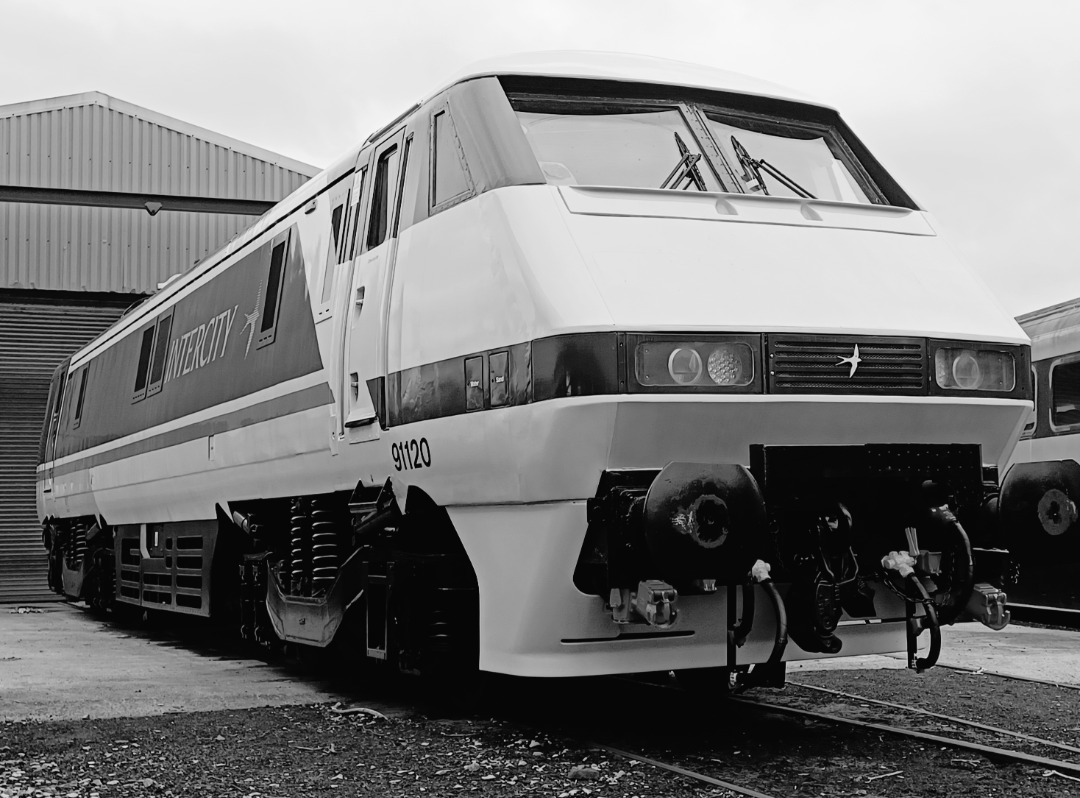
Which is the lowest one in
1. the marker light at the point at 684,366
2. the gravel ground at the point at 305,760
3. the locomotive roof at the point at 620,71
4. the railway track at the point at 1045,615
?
the gravel ground at the point at 305,760

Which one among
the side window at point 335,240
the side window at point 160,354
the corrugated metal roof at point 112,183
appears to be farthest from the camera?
the corrugated metal roof at point 112,183

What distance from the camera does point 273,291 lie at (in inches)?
346

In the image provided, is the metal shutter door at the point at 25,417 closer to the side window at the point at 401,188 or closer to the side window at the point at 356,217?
the side window at the point at 356,217

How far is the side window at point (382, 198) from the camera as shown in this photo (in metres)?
7.03

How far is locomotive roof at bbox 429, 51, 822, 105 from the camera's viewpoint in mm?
6500

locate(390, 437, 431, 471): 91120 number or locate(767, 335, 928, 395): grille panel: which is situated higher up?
locate(767, 335, 928, 395): grille panel

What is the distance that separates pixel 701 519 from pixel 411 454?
6.08 feet

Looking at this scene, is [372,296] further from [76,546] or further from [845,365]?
[76,546]

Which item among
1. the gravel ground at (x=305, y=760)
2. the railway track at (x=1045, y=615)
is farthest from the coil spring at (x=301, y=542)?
the railway track at (x=1045, y=615)

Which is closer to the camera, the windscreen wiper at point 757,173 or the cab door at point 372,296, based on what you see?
the windscreen wiper at point 757,173

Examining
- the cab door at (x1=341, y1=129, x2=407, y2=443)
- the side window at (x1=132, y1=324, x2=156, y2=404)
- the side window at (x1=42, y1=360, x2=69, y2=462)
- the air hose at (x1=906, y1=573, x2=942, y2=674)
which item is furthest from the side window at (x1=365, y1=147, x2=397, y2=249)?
the side window at (x1=42, y1=360, x2=69, y2=462)

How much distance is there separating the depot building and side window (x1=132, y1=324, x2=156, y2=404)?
24.3 ft

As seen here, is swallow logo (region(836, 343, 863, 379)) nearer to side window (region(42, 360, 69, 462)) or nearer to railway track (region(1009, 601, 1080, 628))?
railway track (region(1009, 601, 1080, 628))

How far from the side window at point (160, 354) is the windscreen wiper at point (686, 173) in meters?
6.39
